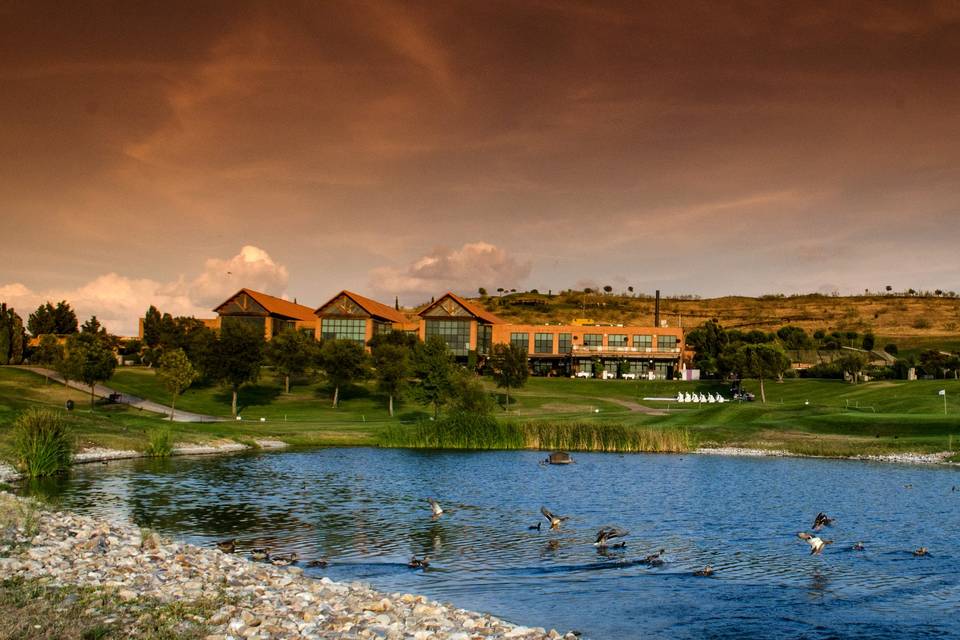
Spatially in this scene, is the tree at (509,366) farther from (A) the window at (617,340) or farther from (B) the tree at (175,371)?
(A) the window at (617,340)

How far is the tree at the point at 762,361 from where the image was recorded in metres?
97.8

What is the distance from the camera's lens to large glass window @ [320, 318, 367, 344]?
128m

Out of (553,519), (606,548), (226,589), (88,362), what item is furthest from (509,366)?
(226,589)

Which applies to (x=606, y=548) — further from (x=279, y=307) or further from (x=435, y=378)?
(x=279, y=307)

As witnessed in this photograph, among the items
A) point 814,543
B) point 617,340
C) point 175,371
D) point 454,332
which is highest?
point 454,332

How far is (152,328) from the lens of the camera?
118188mm

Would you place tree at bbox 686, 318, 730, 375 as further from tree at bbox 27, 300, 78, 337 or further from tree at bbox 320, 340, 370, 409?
tree at bbox 27, 300, 78, 337

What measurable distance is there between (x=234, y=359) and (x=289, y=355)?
43.8ft

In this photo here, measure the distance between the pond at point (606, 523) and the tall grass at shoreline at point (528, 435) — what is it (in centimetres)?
969

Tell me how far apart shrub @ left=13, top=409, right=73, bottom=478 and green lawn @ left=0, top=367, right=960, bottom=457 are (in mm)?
4598

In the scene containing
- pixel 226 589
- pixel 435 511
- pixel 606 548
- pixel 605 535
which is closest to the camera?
pixel 226 589

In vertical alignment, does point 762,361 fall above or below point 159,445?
above

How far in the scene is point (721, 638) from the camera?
16.0m

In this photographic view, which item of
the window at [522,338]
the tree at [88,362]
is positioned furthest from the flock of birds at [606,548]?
the window at [522,338]
